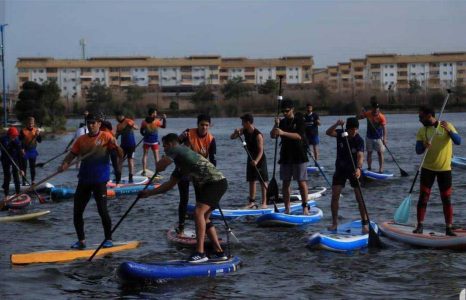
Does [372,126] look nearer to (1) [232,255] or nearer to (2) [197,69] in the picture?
(1) [232,255]

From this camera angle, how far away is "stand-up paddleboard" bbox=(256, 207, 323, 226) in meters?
12.5

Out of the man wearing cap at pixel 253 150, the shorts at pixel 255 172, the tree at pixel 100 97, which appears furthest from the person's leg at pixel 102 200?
the tree at pixel 100 97

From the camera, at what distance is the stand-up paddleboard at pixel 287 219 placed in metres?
12.5

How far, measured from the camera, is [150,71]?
153875mm

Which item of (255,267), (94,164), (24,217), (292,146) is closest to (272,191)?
(292,146)

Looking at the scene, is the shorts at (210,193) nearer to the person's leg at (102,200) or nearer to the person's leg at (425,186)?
the person's leg at (102,200)

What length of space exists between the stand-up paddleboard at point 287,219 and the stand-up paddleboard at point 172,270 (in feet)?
9.80

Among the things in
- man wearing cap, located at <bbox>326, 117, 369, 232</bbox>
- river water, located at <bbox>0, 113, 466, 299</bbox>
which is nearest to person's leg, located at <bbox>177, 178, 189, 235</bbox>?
river water, located at <bbox>0, 113, 466, 299</bbox>

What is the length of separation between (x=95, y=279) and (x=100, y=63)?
492 ft

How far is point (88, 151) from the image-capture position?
10.5m

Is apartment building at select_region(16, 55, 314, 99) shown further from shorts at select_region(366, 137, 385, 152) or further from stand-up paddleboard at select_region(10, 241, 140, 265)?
stand-up paddleboard at select_region(10, 241, 140, 265)

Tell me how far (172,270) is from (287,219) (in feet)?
13.3

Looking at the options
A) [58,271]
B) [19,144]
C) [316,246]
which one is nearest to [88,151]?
[58,271]

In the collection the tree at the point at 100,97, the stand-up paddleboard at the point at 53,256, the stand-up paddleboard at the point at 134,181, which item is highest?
the tree at the point at 100,97
